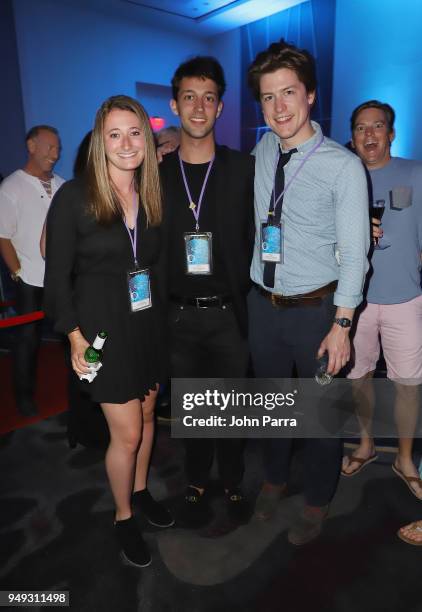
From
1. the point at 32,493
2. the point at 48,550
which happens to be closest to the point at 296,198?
the point at 48,550

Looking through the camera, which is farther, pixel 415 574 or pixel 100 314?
pixel 415 574

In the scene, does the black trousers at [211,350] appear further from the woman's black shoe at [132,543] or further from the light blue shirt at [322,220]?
the woman's black shoe at [132,543]

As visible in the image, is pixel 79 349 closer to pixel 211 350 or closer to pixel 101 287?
pixel 101 287

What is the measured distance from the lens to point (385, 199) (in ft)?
7.20

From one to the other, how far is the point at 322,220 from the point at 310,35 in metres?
7.16

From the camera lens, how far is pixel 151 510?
2152 mm

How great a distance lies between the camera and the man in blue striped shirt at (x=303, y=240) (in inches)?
65.1

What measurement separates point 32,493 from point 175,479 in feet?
2.52

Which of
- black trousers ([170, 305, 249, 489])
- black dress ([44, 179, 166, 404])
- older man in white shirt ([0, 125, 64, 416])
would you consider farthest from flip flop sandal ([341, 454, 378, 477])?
older man in white shirt ([0, 125, 64, 416])

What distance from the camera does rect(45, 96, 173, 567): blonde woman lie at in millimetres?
1590

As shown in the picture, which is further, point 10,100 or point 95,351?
point 10,100

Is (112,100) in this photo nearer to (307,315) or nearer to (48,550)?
(307,315)

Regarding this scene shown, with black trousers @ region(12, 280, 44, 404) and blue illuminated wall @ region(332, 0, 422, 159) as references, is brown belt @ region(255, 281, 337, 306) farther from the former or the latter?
blue illuminated wall @ region(332, 0, 422, 159)

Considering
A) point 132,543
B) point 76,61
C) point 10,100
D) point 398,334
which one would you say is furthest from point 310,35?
point 132,543
